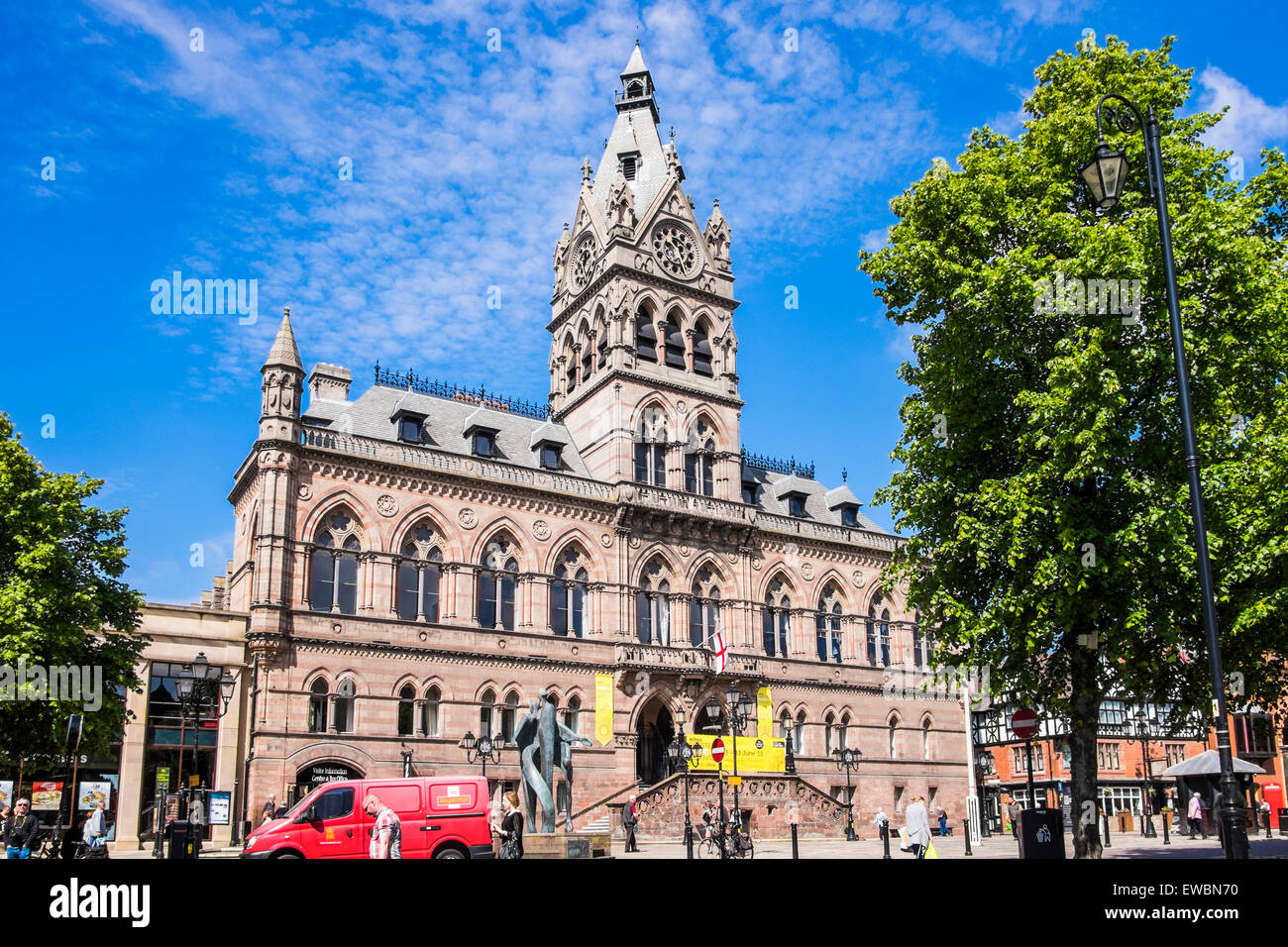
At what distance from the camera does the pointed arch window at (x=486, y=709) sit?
40.8m

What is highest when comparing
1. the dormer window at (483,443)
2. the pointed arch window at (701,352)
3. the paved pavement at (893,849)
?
the pointed arch window at (701,352)

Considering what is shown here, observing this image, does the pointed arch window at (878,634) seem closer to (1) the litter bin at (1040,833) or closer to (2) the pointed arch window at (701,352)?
(2) the pointed arch window at (701,352)

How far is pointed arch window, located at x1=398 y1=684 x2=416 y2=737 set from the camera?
129 feet

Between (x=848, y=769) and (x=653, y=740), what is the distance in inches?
340

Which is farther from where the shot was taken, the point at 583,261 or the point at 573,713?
the point at 583,261

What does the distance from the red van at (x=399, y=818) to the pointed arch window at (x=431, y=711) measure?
17138 millimetres

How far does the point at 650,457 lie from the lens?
4847 cm

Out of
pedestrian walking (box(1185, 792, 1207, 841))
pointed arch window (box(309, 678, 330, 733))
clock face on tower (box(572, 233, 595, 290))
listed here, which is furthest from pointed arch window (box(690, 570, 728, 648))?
pedestrian walking (box(1185, 792, 1207, 841))

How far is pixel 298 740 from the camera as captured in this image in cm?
3669

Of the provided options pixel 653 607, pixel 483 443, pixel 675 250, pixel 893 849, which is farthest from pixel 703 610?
pixel 675 250

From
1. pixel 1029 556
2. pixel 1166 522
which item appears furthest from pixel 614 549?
pixel 1166 522

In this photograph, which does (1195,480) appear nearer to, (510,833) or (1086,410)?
(1086,410)

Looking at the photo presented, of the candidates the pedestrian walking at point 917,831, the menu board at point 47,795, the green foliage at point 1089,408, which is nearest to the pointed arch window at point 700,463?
the green foliage at point 1089,408
